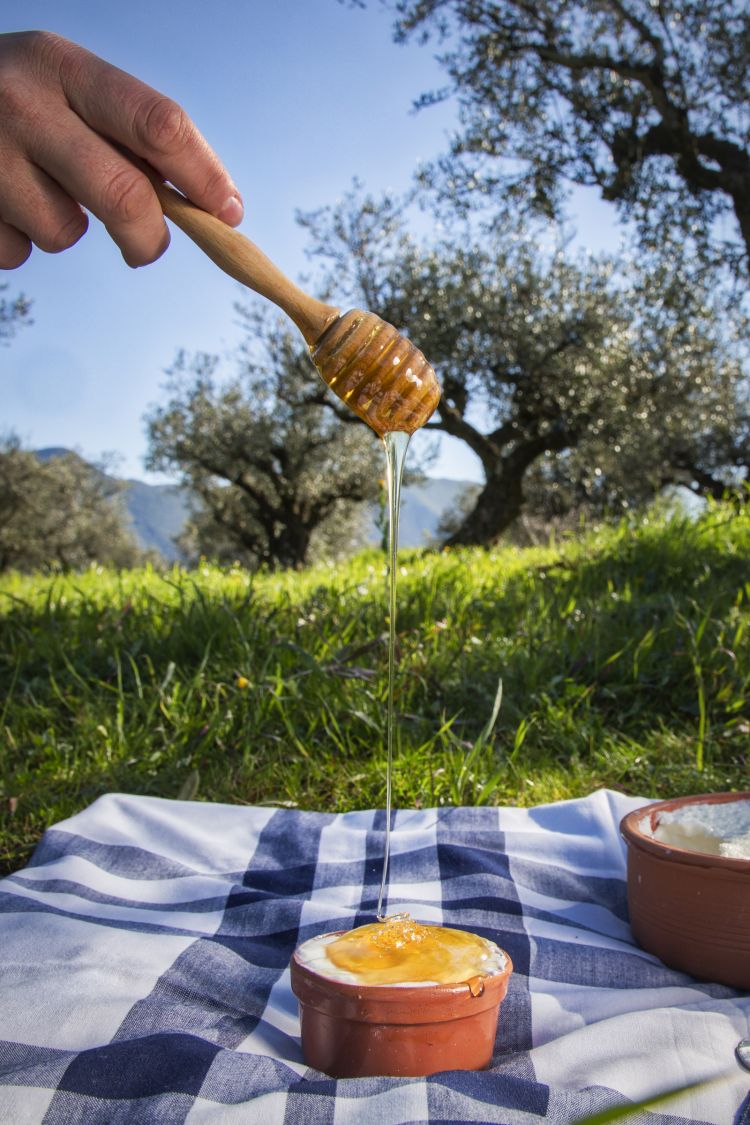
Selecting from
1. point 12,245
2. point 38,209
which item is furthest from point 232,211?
point 12,245

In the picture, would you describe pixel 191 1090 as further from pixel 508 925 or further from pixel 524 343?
pixel 524 343

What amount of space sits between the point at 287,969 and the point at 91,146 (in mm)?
1694

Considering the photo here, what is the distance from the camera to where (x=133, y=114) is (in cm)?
162

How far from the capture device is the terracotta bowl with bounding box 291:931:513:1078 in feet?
4.69

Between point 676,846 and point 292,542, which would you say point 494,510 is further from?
point 676,846

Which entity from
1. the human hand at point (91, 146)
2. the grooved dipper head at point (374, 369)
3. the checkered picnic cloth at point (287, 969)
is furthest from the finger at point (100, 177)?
the checkered picnic cloth at point (287, 969)

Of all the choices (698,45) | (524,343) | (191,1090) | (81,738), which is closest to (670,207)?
Result: (698,45)

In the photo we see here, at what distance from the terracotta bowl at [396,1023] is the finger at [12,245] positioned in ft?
4.84

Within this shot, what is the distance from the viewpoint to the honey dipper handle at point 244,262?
5.70 feet

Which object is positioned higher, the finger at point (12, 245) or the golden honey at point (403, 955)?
the finger at point (12, 245)

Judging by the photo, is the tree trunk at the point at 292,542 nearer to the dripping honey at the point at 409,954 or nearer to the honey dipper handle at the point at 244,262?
the honey dipper handle at the point at 244,262

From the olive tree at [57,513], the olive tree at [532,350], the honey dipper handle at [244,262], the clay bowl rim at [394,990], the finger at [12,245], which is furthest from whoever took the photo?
the olive tree at [57,513]

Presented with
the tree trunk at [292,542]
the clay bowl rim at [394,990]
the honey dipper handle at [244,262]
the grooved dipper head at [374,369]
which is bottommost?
the clay bowl rim at [394,990]

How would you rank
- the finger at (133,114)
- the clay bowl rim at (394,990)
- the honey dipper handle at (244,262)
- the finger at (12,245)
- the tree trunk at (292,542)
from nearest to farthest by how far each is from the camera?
the clay bowl rim at (394,990)
the finger at (133,114)
the honey dipper handle at (244,262)
the finger at (12,245)
the tree trunk at (292,542)
